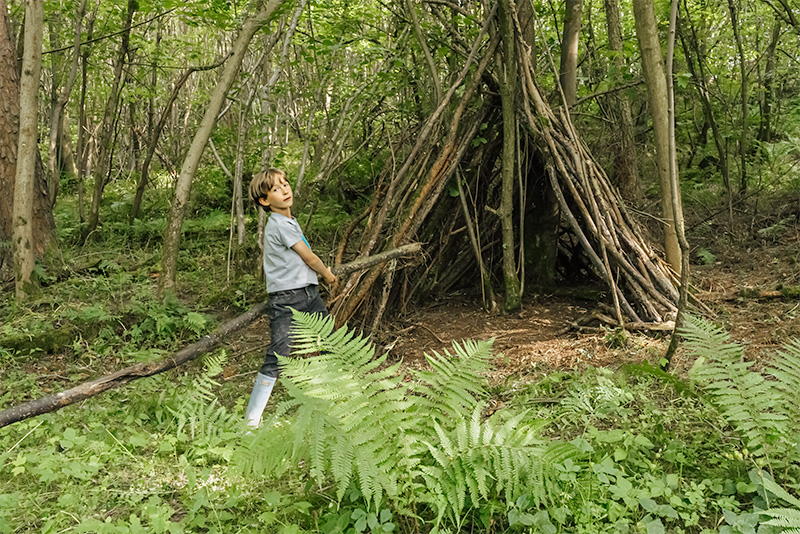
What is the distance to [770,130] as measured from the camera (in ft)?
22.5

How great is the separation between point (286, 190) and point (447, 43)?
2.25m

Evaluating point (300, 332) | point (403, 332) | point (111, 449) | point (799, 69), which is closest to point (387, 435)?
point (300, 332)

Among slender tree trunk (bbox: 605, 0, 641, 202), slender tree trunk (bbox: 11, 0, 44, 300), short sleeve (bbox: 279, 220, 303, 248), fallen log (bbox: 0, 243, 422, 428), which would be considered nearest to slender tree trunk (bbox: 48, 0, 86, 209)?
slender tree trunk (bbox: 11, 0, 44, 300)

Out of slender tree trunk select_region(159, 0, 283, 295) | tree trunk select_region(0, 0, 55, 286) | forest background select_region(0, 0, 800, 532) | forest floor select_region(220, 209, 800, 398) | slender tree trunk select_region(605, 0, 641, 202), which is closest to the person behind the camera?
forest background select_region(0, 0, 800, 532)

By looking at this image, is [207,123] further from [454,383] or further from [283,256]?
[454,383]

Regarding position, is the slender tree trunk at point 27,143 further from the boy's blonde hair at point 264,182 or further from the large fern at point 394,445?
the large fern at point 394,445

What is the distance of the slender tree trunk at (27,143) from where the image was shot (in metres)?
4.45

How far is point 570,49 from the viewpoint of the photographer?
4.57 meters

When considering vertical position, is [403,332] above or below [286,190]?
below

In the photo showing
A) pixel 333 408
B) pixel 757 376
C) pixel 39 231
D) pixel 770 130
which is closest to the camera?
pixel 333 408

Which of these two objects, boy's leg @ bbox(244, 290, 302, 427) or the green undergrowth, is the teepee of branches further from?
the green undergrowth

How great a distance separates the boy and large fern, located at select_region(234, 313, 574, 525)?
98cm

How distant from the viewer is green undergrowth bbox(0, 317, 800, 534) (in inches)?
71.3

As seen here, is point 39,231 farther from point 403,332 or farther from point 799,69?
point 799,69
